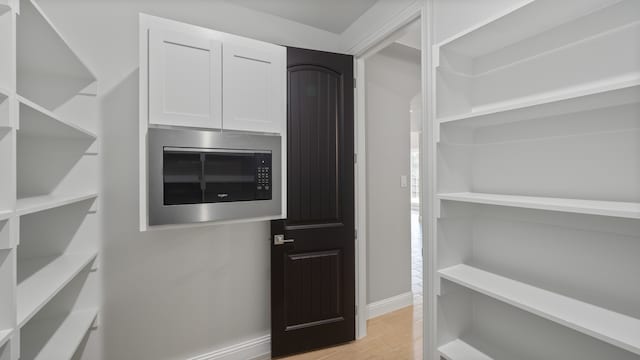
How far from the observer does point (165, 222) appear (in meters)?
1.46

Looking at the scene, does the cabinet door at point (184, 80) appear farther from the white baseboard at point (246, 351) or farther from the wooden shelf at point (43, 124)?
the white baseboard at point (246, 351)

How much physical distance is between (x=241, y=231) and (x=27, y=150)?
1284 millimetres

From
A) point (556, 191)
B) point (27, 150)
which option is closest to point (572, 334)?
point (556, 191)

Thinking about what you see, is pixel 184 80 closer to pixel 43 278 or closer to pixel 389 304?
pixel 43 278

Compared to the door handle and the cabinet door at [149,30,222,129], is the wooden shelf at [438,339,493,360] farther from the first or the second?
the cabinet door at [149,30,222,129]

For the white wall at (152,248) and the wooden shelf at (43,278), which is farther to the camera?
the white wall at (152,248)

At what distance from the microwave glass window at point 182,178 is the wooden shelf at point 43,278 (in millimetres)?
530

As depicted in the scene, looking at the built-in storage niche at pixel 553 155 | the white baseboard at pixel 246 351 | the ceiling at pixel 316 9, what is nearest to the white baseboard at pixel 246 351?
the white baseboard at pixel 246 351


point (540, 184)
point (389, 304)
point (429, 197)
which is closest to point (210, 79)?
point (429, 197)

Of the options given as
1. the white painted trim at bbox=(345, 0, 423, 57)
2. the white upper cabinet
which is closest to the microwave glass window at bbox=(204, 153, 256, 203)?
the white upper cabinet

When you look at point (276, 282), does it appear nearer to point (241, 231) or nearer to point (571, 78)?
point (241, 231)

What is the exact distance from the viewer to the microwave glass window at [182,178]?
147 cm

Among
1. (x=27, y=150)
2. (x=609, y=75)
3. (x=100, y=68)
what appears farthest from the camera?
(x=100, y=68)

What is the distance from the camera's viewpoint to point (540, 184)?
4.14 ft
